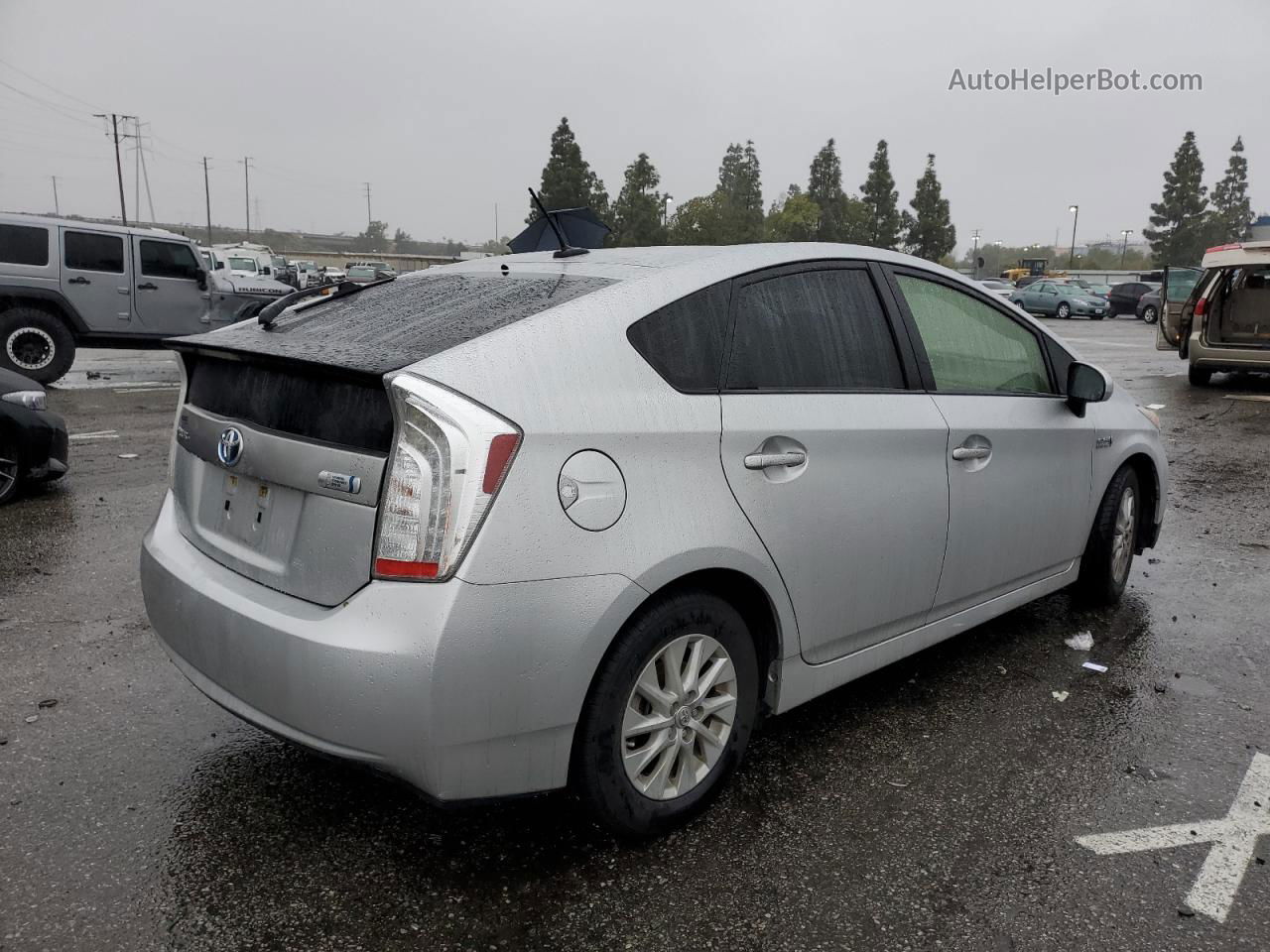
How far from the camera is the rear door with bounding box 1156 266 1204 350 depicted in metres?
15.3

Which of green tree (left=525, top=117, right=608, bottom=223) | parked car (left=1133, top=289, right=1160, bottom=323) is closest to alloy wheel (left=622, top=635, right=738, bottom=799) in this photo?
parked car (left=1133, top=289, right=1160, bottom=323)

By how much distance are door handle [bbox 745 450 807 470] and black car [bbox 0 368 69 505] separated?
564 centimetres

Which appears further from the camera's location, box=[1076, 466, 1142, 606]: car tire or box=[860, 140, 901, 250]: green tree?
box=[860, 140, 901, 250]: green tree

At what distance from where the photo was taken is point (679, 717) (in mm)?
2664

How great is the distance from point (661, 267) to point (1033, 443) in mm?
1824

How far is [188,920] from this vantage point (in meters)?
2.37

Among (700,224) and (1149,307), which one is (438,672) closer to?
(1149,307)

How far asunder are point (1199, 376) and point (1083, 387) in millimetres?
12609

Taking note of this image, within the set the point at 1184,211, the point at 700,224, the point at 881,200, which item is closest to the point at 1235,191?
the point at 1184,211

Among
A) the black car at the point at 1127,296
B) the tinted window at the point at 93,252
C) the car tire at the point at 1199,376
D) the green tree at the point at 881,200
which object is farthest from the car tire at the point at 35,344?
the green tree at the point at 881,200

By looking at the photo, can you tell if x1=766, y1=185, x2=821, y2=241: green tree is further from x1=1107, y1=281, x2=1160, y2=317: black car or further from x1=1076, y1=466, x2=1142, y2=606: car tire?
x1=1076, y1=466, x2=1142, y2=606: car tire

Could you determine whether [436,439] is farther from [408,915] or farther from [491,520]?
[408,915]

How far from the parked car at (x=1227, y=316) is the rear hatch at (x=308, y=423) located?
13361 millimetres

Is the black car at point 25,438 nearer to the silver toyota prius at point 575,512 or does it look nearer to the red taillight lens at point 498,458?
the silver toyota prius at point 575,512
